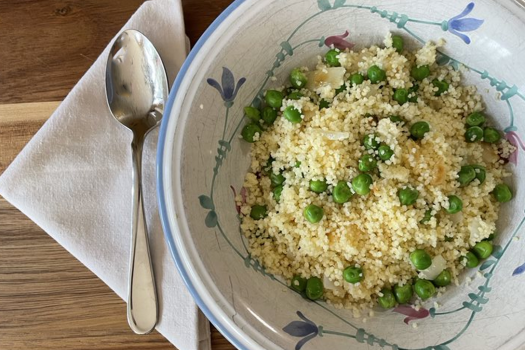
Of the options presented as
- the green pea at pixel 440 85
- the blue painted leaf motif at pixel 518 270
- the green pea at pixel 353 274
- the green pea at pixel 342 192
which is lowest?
the green pea at pixel 353 274

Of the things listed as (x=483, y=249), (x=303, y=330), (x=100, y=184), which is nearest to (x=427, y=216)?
(x=483, y=249)

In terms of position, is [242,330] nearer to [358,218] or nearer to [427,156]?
[358,218]

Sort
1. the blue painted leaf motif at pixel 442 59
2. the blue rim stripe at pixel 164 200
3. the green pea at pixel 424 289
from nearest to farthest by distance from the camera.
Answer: the blue rim stripe at pixel 164 200, the green pea at pixel 424 289, the blue painted leaf motif at pixel 442 59

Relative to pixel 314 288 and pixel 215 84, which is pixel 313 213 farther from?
pixel 215 84

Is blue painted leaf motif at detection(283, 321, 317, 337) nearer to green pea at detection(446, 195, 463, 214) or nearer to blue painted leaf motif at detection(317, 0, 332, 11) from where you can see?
green pea at detection(446, 195, 463, 214)

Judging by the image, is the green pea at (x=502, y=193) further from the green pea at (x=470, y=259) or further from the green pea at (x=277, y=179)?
the green pea at (x=277, y=179)

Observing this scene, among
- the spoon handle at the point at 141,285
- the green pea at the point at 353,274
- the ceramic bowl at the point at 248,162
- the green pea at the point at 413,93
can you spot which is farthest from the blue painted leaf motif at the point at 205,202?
the green pea at the point at 413,93

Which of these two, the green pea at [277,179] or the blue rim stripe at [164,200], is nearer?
the blue rim stripe at [164,200]
